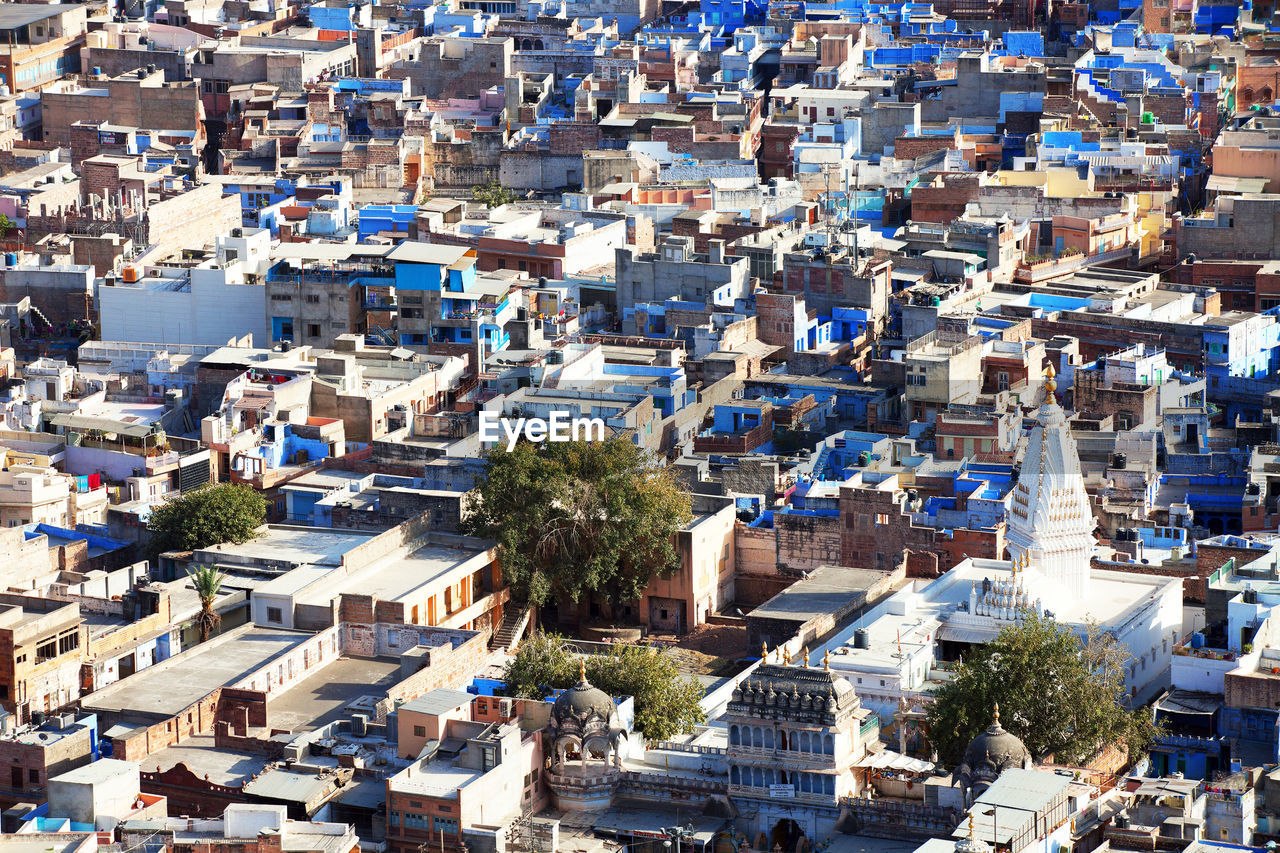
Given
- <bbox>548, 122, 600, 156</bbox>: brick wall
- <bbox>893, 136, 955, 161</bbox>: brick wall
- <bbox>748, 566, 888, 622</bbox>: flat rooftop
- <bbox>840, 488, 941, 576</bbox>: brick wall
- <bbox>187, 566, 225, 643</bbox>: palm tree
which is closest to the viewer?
<bbox>187, 566, 225, 643</bbox>: palm tree

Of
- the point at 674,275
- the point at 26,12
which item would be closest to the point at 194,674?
the point at 674,275

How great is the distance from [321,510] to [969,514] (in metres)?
14.9

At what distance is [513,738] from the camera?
180ft

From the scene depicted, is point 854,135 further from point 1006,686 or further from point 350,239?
point 1006,686

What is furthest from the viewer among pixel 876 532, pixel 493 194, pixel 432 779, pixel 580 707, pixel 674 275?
pixel 493 194

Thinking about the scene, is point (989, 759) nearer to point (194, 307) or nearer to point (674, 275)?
point (674, 275)

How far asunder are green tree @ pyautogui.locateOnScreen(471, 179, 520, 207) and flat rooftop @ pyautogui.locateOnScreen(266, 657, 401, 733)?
134 feet

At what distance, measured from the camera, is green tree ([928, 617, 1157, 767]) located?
5559 centimetres

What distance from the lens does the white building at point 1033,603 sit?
59812 mm

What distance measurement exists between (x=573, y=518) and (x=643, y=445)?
25.8ft

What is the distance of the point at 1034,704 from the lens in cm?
5578

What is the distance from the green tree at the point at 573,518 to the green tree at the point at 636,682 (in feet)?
23.8

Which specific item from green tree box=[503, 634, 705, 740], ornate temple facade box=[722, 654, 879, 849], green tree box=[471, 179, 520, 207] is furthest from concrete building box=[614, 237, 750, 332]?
ornate temple facade box=[722, 654, 879, 849]

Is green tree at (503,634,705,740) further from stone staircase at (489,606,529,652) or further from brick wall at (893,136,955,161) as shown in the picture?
brick wall at (893,136,955,161)
